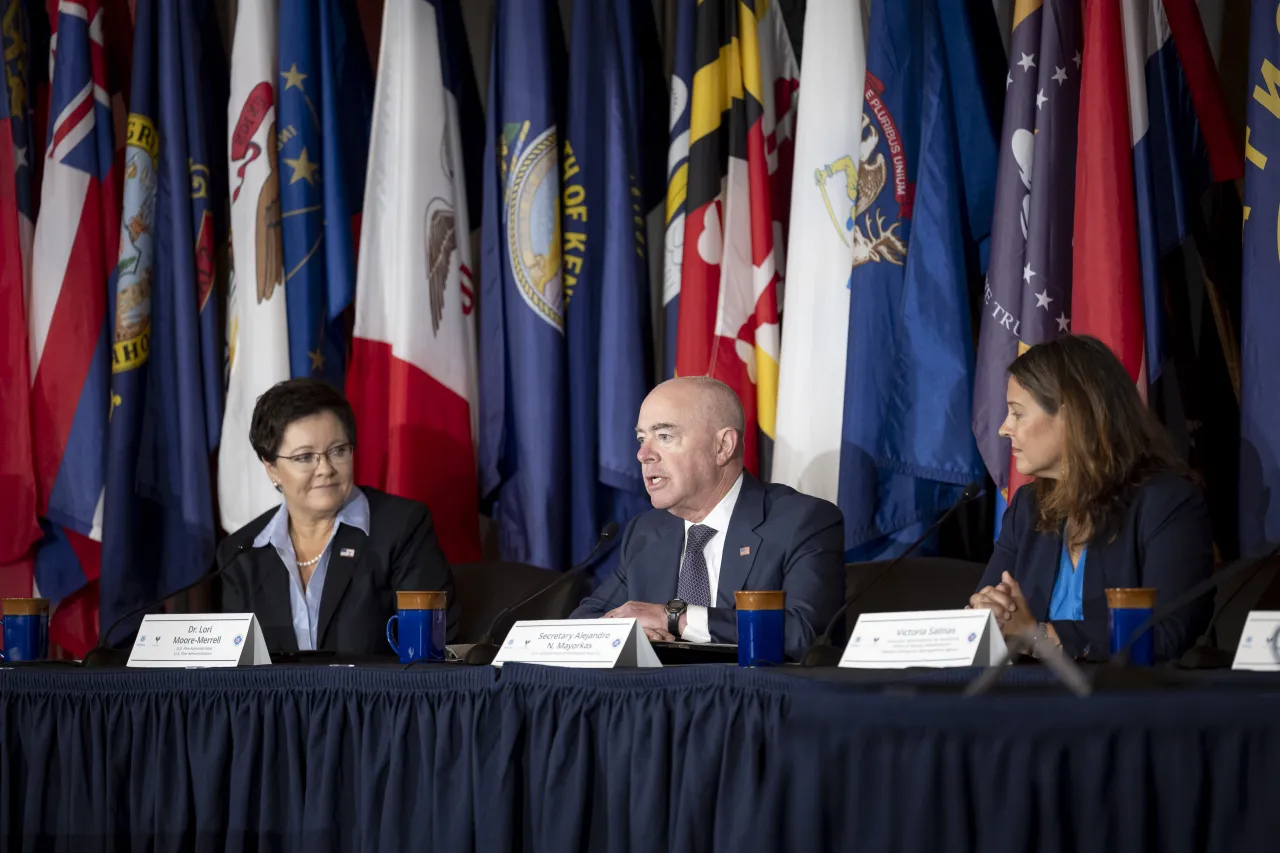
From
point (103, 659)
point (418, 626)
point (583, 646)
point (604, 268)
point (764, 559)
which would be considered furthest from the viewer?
point (604, 268)

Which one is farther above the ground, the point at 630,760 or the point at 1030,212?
the point at 1030,212

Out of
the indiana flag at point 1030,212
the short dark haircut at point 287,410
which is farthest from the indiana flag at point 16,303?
the indiana flag at point 1030,212

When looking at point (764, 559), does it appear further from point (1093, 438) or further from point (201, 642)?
point (201, 642)

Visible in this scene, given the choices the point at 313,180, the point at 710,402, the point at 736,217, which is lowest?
the point at 710,402

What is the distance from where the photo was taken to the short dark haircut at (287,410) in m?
3.29

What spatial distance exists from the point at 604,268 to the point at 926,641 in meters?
2.33

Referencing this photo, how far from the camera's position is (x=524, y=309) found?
13.0 feet

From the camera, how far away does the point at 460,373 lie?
402cm

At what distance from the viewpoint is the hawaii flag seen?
3965 mm

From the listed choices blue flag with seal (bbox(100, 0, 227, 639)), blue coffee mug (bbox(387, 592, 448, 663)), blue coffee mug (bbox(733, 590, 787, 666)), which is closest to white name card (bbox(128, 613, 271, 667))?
blue coffee mug (bbox(387, 592, 448, 663))

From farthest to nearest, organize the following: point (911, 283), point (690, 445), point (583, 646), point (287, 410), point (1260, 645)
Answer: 1. point (911, 283)
2. point (287, 410)
3. point (690, 445)
4. point (583, 646)
5. point (1260, 645)

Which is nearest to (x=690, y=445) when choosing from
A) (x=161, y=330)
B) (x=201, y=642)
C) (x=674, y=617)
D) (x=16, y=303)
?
(x=674, y=617)

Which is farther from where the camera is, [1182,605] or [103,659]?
[103,659]

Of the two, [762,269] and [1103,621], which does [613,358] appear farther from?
[1103,621]
